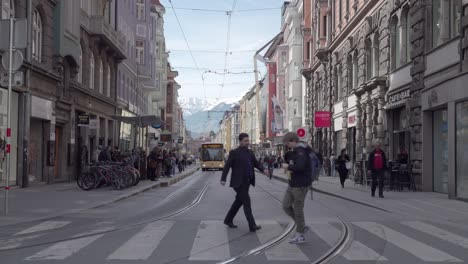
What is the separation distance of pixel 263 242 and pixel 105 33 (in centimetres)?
2508

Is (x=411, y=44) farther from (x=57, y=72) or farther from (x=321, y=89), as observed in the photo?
(x=321, y=89)

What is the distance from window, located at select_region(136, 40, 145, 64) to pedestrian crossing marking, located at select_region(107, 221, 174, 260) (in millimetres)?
38683

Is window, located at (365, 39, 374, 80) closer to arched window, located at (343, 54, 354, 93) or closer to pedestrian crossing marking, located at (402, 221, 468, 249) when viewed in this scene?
arched window, located at (343, 54, 354, 93)

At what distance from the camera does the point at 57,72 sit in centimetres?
2544

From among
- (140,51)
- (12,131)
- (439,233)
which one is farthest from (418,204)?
(140,51)

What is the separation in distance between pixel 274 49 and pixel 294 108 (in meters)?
25.0

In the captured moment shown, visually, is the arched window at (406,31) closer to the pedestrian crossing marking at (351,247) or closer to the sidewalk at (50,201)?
the sidewalk at (50,201)

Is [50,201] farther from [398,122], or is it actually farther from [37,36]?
[398,122]

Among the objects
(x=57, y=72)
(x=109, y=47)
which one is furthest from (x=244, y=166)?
(x=109, y=47)

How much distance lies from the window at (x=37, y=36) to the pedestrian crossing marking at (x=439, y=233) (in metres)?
16.3

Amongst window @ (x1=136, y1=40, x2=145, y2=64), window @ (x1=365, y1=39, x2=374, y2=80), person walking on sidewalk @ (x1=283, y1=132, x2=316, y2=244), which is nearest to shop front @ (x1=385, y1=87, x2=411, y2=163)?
window @ (x1=365, y1=39, x2=374, y2=80)

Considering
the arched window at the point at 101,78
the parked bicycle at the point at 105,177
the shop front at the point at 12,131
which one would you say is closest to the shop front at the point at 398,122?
the parked bicycle at the point at 105,177

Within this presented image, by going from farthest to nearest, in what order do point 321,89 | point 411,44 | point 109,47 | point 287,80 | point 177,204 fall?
point 287,80
point 321,89
point 109,47
point 411,44
point 177,204

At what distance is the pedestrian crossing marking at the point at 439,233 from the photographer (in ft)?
32.6
